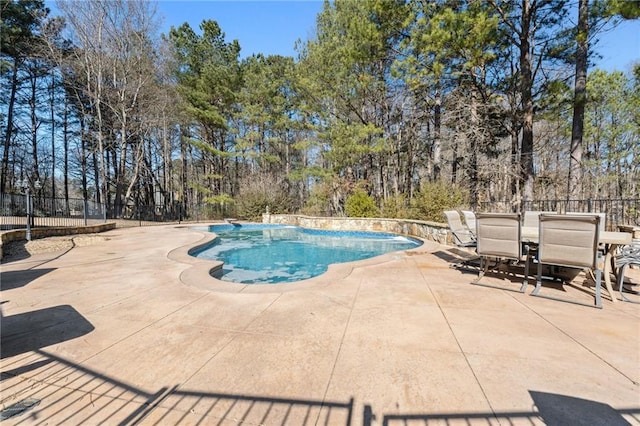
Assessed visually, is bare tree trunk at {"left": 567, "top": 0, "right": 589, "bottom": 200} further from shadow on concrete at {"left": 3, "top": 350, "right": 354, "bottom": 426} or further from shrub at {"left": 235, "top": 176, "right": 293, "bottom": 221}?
shrub at {"left": 235, "top": 176, "right": 293, "bottom": 221}

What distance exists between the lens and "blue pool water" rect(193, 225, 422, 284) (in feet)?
21.3

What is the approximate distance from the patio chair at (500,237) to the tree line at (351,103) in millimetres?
6022

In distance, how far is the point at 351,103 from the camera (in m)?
15.4

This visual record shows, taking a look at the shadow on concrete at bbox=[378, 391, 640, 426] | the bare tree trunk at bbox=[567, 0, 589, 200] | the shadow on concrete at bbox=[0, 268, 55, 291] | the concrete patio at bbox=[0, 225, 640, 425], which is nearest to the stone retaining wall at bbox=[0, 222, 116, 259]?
the shadow on concrete at bbox=[0, 268, 55, 291]

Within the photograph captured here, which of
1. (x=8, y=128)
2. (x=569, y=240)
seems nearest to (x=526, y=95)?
(x=569, y=240)

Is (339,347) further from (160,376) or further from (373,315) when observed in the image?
(160,376)

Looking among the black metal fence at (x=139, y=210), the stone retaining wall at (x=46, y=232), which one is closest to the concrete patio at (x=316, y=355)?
the black metal fence at (x=139, y=210)

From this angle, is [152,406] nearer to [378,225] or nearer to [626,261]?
[626,261]

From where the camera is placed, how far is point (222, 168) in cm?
A: 2248

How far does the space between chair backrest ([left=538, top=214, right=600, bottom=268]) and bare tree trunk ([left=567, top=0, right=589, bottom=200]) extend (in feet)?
23.1

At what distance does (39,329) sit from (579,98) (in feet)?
41.6

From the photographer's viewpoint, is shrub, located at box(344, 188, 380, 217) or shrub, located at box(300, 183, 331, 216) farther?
shrub, located at box(300, 183, 331, 216)

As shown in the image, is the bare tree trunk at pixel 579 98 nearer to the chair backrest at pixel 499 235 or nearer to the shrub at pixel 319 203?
the chair backrest at pixel 499 235

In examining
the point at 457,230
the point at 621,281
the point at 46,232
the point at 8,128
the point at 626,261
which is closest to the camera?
the point at 626,261
